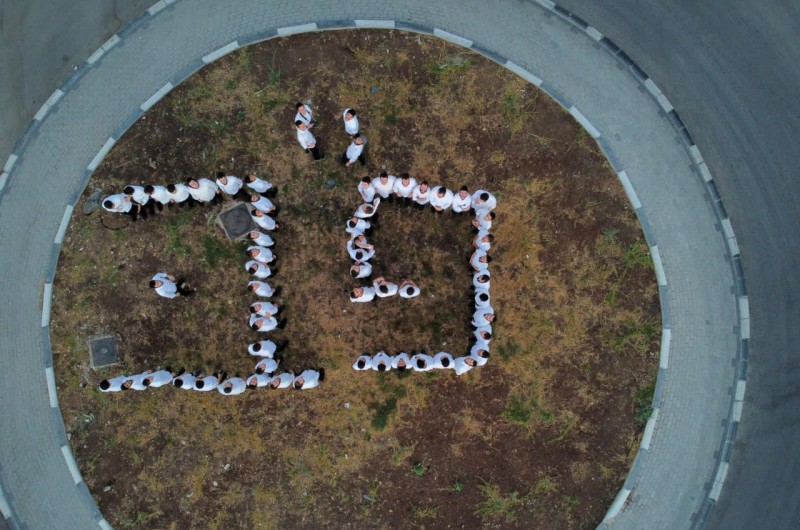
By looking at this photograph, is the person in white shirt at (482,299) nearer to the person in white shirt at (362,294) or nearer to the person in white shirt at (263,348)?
the person in white shirt at (362,294)

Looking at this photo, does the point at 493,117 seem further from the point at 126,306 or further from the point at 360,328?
the point at 126,306

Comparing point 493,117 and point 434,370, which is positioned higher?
point 493,117

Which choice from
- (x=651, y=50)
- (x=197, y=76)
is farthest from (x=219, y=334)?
(x=651, y=50)

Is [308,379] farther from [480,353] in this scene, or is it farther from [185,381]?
[480,353]

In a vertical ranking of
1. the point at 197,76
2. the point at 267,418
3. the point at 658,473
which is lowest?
the point at 658,473

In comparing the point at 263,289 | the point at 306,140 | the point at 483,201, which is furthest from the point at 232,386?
the point at 483,201

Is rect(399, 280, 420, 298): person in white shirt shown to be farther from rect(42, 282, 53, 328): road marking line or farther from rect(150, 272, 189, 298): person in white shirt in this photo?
rect(42, 282, 53, 328): road marking line

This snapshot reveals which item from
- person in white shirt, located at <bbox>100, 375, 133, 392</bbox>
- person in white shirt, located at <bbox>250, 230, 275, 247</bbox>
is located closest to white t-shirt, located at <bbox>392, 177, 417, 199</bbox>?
person in white shirt, located at <bbox>250, 230, 275, 247</bbox>
